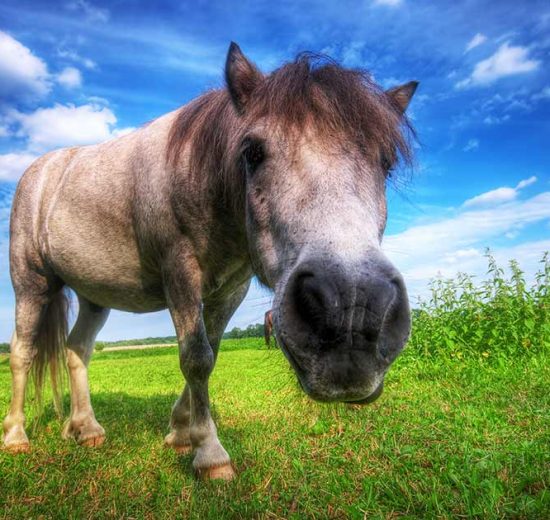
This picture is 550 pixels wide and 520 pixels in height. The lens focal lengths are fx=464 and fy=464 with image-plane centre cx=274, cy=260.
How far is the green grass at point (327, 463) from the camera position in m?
2.70

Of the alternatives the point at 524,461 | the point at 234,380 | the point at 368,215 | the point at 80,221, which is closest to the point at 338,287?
the point at 368,215

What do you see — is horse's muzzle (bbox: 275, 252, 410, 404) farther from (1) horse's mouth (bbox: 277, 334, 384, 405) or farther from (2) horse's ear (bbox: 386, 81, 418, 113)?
(2) horse's ear (bbox: 386, 81, 418, 113)

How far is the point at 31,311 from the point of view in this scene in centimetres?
498

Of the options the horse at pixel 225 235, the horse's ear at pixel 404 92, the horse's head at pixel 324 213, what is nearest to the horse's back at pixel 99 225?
the horse at pixel 225 235

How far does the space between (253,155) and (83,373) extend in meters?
3.70

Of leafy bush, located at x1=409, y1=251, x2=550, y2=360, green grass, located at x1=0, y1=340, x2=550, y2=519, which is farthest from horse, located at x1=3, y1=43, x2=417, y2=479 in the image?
leafy bush, located at x1=409, y1=251, x2=550, y2=360

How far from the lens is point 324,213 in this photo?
2098 millimetres

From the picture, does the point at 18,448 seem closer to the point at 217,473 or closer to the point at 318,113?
the point at 217,473

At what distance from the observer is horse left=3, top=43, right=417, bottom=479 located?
1883 millimetres

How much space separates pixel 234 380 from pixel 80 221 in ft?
20.2

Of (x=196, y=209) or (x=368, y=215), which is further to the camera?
(x=196, y=209)

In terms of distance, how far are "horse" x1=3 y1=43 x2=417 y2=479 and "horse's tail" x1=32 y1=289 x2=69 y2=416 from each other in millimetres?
14

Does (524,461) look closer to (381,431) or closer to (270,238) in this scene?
(381,431)

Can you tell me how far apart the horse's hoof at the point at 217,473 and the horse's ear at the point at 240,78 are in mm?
2491
